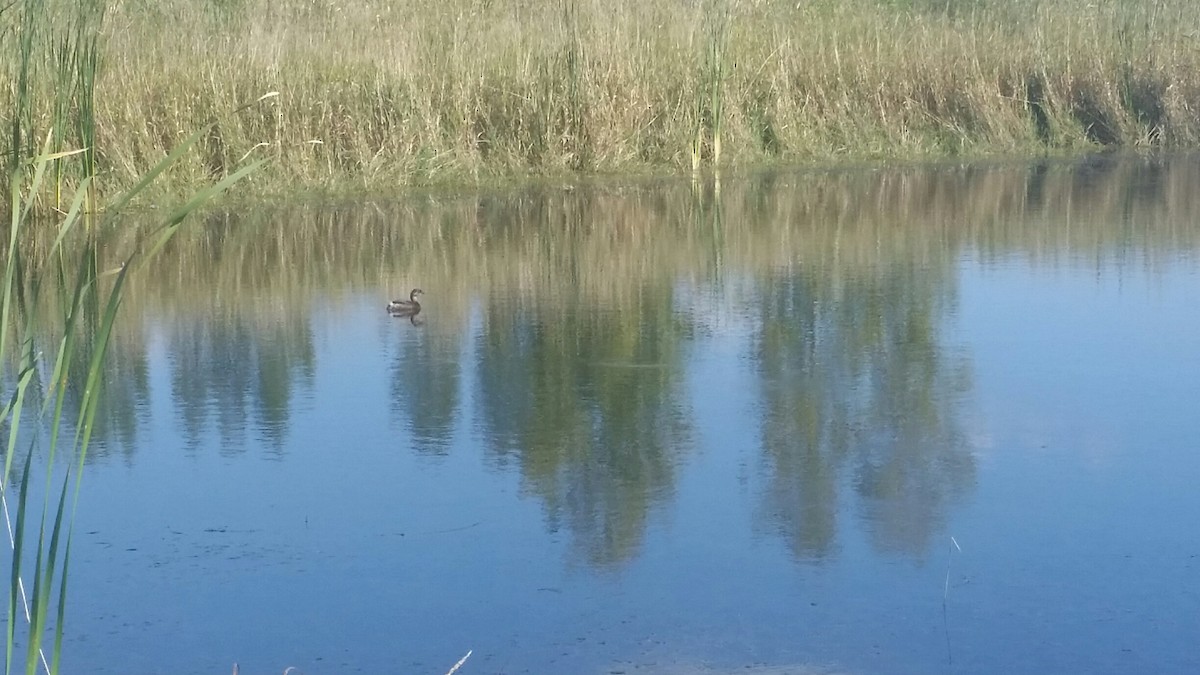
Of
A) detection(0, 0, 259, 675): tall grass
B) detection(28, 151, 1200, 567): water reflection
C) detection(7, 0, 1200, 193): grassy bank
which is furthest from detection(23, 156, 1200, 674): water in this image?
detection(7, 0, 1200, 193): grassy bank

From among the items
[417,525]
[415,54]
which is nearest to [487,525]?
[417,525]

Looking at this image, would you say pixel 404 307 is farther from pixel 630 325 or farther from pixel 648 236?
pixel 648 236

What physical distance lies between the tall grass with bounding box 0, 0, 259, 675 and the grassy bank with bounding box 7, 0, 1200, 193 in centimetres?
72

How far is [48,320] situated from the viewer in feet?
22.1

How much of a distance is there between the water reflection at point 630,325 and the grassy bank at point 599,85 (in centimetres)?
81

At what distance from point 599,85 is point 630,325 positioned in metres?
5.33

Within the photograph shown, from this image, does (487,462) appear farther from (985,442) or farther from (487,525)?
(985,442)

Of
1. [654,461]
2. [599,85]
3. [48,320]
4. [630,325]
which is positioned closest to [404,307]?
[630,325]

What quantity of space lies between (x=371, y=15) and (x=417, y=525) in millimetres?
9579

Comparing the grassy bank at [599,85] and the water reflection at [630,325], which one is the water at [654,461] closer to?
the water reflection at [630,325]

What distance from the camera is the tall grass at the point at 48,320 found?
2.25 meters

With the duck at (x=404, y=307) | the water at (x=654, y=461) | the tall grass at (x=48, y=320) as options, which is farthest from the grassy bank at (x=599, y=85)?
the duck at (x=404, y=307)

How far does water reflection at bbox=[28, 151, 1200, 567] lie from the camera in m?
4.59

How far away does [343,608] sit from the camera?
3.61m
